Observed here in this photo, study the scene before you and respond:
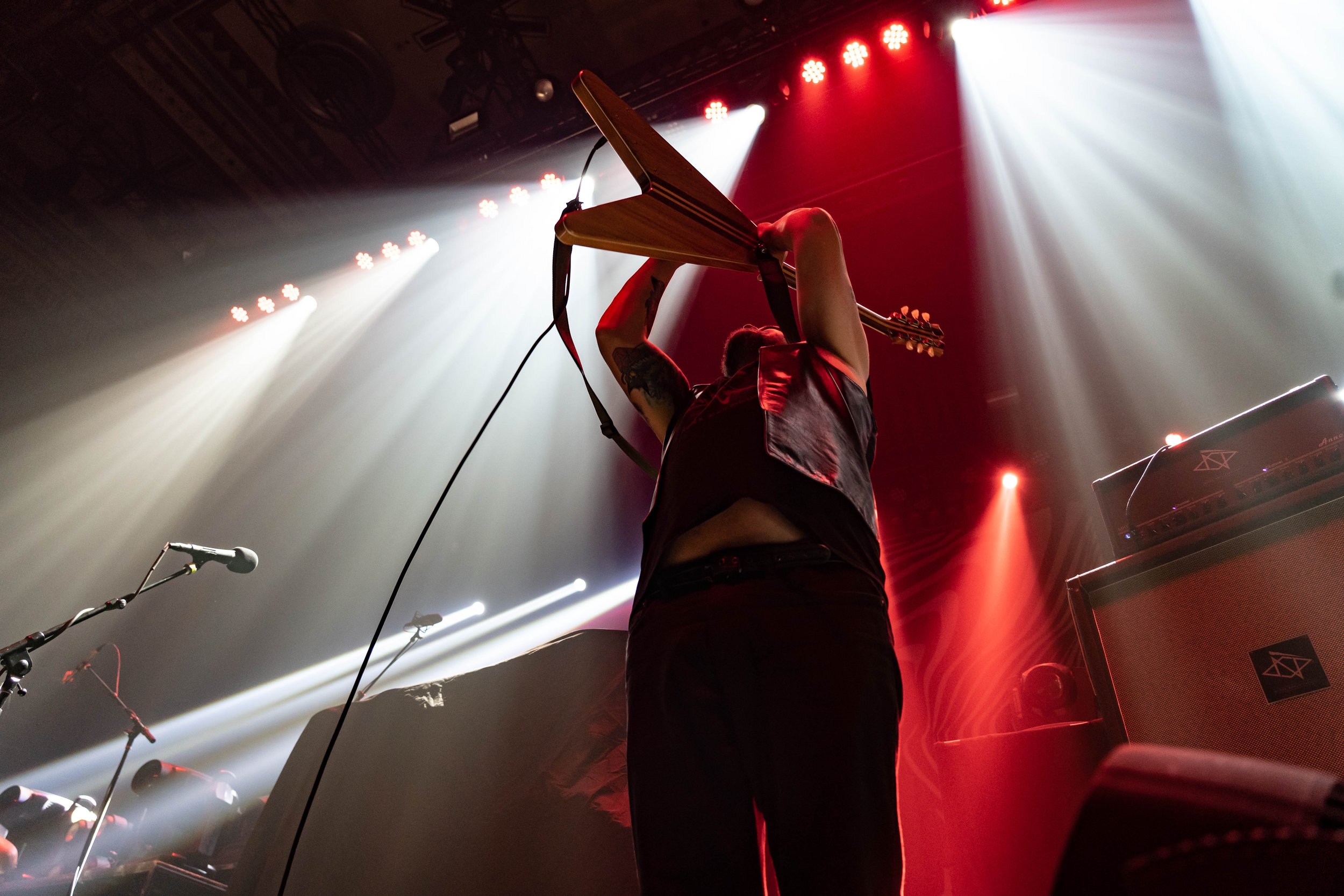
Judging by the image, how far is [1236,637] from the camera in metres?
1.66

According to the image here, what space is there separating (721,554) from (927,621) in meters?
3.54

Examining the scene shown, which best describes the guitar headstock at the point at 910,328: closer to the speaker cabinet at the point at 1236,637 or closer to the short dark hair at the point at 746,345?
the short dark hair at the point at 746,345

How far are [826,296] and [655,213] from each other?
1.31ft

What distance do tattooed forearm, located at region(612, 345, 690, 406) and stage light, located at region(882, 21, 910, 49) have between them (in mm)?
3636

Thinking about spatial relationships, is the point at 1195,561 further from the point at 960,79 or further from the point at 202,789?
the point at 202,789

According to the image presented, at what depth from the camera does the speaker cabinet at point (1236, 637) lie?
150cm

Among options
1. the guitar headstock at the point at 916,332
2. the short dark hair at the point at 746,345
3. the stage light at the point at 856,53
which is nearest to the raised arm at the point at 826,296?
the short dark hair at the point at 746,345

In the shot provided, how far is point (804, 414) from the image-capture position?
1456mm

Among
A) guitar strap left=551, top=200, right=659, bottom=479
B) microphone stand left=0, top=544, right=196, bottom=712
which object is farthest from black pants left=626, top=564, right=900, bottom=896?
microphone stand left=0, top=544, right=196, bottom=712

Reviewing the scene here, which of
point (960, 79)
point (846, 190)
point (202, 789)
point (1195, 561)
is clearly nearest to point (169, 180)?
point (202, 789)

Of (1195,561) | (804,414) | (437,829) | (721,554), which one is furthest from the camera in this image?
(437,829)

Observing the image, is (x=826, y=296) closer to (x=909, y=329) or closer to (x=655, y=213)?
(x=655, y=213)

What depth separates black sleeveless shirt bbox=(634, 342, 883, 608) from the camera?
133 cm

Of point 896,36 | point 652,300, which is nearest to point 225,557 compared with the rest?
point 652,300
